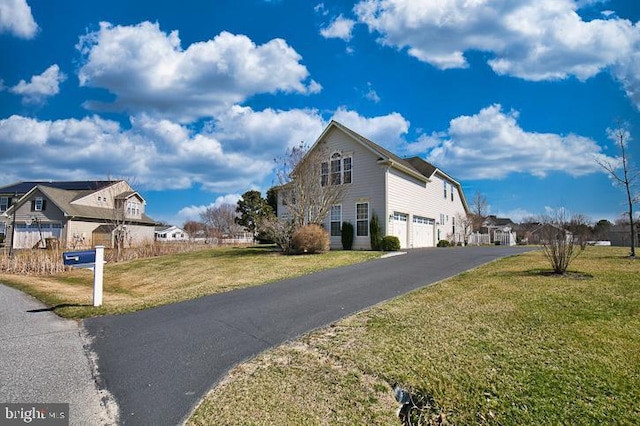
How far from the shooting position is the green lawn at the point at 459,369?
11.3 ft

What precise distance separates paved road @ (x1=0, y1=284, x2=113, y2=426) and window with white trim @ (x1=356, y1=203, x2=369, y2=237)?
16424 mm

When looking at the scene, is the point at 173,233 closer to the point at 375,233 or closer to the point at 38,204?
the point at 38,204

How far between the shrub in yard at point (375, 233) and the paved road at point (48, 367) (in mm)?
15886

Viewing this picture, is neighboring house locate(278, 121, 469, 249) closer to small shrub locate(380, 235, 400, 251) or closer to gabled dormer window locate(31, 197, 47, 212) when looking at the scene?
small shrub locate(380, 235, 400, 251)

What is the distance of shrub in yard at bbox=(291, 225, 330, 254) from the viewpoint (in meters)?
18.0

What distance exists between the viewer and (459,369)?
427 centimetres

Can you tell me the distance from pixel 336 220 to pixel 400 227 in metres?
4.05

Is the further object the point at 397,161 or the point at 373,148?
the point at 397,161

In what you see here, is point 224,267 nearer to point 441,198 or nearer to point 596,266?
point 596,266

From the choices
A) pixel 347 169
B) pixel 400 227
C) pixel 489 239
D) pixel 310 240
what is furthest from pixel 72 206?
pixel 489 239

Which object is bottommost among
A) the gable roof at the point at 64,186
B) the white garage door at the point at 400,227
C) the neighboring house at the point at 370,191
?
the white garage door at the point at 400,227

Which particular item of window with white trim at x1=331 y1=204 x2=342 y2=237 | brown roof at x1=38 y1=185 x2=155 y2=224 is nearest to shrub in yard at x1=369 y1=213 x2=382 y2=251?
window with white trim at x1=331 y1=204 x2=342 y2=237

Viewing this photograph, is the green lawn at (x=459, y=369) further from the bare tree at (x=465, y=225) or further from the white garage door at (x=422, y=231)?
the bare tree at (x=465, y=225)

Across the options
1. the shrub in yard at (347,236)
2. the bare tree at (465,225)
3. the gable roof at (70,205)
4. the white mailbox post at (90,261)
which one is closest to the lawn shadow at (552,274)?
the white mailbox post at (90,261)
